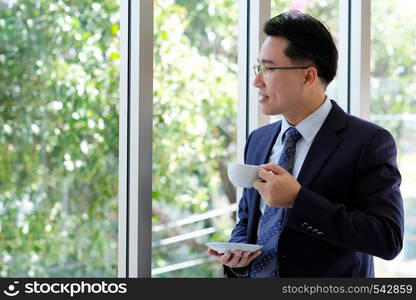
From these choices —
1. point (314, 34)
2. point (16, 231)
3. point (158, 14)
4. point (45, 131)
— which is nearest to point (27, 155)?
point (45, 131)

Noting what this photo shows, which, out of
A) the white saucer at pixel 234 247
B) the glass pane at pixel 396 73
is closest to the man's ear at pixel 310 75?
the white saucer at pixel 234 247

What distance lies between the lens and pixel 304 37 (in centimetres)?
187

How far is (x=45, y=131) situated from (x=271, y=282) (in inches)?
65.6

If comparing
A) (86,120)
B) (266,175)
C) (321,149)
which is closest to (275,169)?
(266,175)

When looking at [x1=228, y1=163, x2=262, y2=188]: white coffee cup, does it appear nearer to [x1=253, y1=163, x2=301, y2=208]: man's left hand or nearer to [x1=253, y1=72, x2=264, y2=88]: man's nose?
[x1=253, y1=163, x2=301, y2=208]: man's left hand

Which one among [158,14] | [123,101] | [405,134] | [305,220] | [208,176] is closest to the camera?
[305,220]

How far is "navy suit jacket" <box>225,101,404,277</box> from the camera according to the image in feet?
5.53

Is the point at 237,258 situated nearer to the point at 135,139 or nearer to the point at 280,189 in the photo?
the point at 280,189

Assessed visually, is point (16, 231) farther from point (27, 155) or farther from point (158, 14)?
point (158, 14)

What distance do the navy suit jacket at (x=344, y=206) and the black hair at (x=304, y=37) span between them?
17 centimetres

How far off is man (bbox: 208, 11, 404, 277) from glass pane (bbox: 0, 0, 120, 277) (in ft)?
4.53

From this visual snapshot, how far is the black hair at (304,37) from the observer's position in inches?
73.4

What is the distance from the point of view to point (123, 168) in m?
2.18

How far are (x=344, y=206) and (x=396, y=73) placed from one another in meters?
3.13
